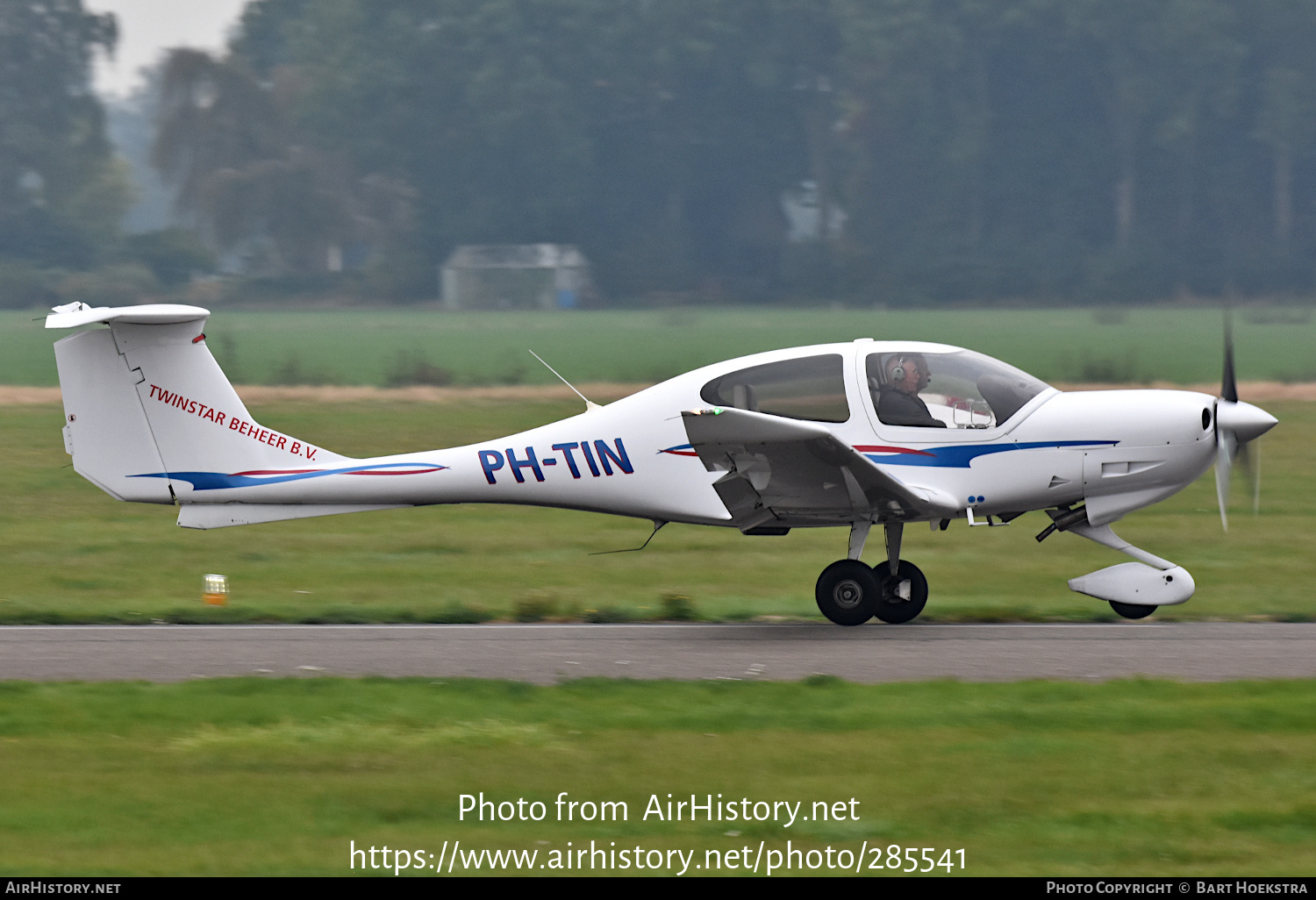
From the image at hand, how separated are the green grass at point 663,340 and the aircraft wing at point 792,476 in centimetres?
2410

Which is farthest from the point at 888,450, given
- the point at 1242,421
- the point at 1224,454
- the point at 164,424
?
the point at 164,424

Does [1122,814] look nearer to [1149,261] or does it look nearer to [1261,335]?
[1261,335]

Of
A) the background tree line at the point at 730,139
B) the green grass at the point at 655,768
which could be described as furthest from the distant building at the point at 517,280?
the green grass at the point at 655,768

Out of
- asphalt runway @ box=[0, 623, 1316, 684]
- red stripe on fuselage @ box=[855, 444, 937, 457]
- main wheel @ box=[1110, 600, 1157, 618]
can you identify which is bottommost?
main wheel @ box=[1110, 600, 1157, 618]

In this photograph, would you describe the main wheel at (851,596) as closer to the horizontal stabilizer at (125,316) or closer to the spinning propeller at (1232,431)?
the spinning propeller at (1232,431)

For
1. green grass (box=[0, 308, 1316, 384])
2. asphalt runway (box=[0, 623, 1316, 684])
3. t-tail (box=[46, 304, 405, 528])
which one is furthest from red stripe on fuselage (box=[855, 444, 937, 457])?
green grass (box=[0, 308, 1316, 384])

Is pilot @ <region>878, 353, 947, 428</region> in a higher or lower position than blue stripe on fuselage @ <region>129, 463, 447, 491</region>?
higher

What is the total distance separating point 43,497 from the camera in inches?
854

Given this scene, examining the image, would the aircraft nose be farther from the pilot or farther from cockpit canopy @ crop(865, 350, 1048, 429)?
the pilot

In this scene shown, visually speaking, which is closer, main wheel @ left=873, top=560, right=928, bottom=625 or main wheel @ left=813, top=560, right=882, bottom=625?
main wheel @ left=813, top=560, right=882, bottom=625

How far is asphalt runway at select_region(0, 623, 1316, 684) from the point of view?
34.1 ft

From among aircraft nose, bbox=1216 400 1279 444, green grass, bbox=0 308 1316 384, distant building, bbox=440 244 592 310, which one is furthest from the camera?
distant building, bbox=440 244 592 310

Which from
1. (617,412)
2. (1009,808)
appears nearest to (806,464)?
(617,412)

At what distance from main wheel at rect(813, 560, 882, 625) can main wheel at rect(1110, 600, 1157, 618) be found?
177 cm
